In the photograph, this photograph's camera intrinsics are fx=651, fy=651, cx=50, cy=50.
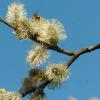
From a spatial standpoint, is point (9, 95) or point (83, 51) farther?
point (83, 51)

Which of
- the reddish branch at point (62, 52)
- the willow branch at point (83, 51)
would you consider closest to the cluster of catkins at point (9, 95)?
the reddish branch at point (62, 52)

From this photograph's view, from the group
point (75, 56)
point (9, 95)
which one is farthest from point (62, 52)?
point (9, 95)

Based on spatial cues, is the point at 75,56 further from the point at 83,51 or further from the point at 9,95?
the point at 9,95

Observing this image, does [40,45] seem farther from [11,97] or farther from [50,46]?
[11,97]

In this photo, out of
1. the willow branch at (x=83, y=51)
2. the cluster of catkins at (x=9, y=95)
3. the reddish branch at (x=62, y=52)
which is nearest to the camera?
the cluster of catkins at (x=9, y=95)

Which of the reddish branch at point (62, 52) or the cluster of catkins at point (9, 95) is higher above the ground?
the reddish branch at point (62, 52)

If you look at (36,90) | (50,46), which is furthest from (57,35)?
(36,90)

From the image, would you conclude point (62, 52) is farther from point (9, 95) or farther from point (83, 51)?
point (9, 95)

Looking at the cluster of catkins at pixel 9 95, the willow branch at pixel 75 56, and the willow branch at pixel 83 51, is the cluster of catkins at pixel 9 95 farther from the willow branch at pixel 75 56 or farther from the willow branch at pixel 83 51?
the willow branch at pixel 83 51

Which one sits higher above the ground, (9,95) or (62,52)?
(62,52)
